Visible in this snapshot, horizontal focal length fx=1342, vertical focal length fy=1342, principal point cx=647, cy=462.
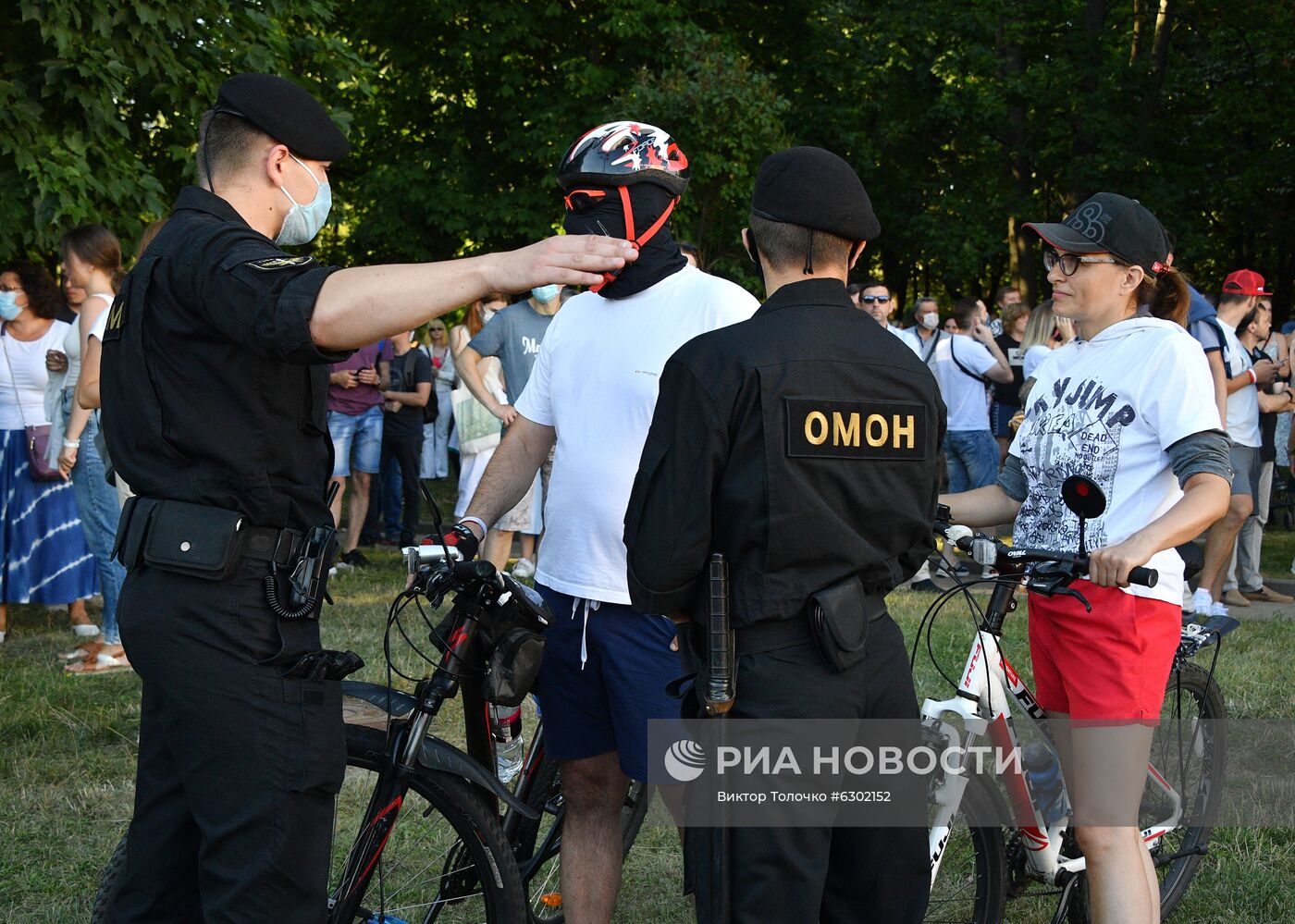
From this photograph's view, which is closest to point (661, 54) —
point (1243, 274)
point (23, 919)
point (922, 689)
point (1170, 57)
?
point (1170, 57)

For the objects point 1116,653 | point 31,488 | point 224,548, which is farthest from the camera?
point 31,488

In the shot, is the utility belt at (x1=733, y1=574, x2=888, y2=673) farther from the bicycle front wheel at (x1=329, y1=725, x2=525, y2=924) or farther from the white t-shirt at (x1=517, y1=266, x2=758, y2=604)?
the bicycle front wheel at (x1=329, y1=725, x2=525, y2=924)

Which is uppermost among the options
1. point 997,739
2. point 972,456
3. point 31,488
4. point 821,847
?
point 821,847

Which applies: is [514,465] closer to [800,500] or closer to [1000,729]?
[800,500]

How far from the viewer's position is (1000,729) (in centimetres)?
369

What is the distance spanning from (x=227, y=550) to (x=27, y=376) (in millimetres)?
6019

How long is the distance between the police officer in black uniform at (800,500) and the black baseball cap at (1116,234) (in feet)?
3.10

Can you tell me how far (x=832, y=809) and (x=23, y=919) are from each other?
2.78 metres

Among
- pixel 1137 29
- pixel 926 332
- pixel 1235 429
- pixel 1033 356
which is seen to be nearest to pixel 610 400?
pixel 1033 356

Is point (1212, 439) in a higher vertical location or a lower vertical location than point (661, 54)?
lower

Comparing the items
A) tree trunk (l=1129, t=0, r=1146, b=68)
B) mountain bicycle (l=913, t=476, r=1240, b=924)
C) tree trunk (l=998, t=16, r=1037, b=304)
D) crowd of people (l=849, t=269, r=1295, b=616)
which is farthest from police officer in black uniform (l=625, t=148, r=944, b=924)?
tree trunk (l=1129, t=0, r=1146, b=68)

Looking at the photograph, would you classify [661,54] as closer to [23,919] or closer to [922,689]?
[922,689]

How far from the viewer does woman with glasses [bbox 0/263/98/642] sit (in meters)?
7.81

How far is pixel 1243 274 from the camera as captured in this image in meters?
8.84
